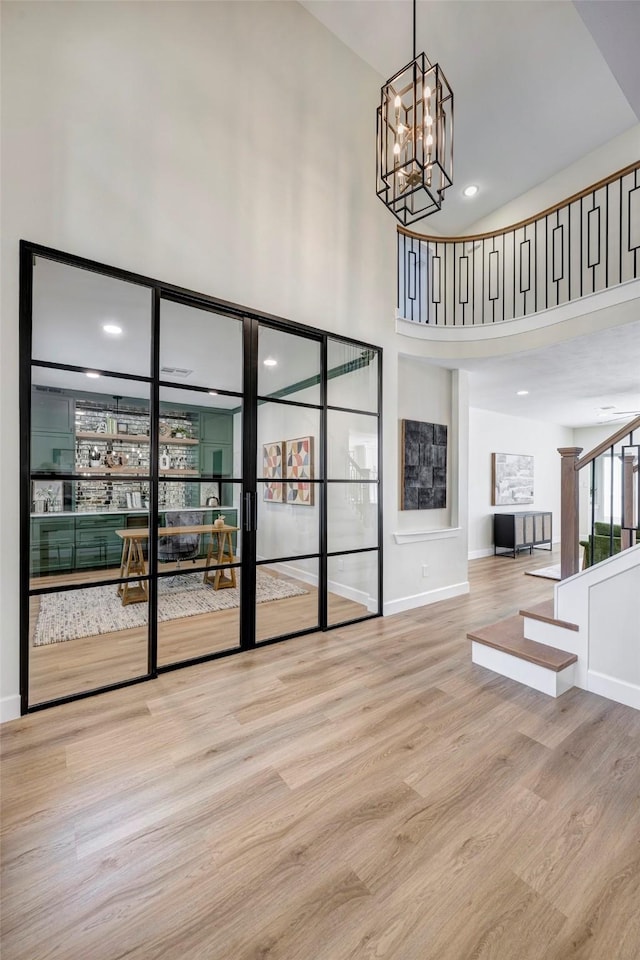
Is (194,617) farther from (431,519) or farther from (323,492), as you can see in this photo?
(431,519)

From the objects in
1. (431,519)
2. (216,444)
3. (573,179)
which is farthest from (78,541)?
(573,179)

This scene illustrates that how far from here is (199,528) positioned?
3.08m

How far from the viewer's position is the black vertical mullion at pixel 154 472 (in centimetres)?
282

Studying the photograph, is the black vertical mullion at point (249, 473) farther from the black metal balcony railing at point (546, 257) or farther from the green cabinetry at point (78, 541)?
the black metal balcony railing at point (546, 257)

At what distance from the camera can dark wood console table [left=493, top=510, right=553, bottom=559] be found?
7.70m

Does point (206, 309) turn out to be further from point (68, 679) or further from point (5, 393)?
point (68, 679)

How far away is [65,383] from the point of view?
2.53m

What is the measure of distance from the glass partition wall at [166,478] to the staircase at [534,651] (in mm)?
1317

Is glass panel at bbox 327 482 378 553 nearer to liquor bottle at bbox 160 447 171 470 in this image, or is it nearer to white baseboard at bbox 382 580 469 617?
white baseboard at bbox 382 580 469 617

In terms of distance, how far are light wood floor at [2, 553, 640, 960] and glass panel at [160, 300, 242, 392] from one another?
2.15 meters

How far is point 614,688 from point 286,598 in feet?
7.83

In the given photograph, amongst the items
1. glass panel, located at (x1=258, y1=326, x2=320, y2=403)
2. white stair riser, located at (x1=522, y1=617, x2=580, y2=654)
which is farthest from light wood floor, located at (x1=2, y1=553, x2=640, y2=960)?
glass panel, located at (x1=258, y1=326, x2=320, y2=403)

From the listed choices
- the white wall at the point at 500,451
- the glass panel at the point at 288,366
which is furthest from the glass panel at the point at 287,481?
the white wall at the point at 500,451

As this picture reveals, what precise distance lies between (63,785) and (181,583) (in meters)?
1.30
